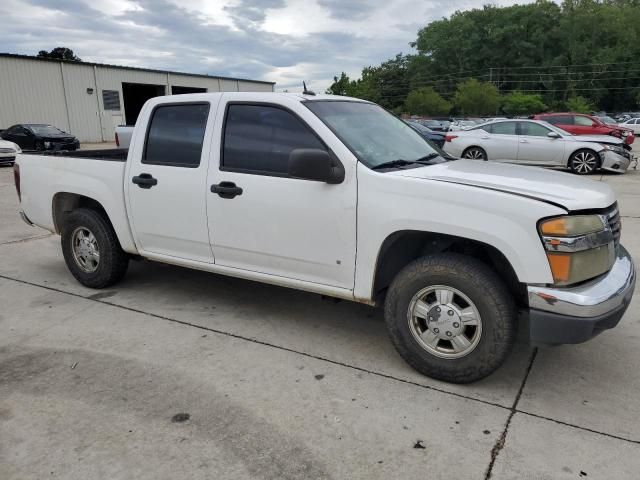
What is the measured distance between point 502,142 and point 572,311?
12.5 meters

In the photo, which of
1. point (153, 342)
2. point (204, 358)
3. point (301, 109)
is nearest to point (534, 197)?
point (301, 109)

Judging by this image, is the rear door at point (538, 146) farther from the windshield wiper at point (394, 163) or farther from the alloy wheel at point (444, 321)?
the alloy wheel at point (444, 321)

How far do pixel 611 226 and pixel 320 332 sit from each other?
7.03 ft

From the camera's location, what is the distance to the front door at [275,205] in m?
3.53

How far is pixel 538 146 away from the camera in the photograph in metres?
14.0

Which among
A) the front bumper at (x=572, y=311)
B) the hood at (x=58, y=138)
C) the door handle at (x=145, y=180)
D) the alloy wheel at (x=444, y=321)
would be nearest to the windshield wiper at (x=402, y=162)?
the alloy wheel at (x=444, y=321)

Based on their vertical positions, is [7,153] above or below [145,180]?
below

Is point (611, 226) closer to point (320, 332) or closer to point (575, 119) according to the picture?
point (320, 332)

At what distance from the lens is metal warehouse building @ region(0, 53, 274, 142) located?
2939cm

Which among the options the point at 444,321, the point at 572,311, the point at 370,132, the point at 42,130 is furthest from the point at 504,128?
the point at 42,130

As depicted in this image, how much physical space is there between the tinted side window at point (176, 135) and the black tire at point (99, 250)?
0.86 metres

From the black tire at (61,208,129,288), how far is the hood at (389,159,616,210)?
2.82 m

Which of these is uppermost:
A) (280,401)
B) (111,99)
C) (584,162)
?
(111,99)

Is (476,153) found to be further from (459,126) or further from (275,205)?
(275,205)
